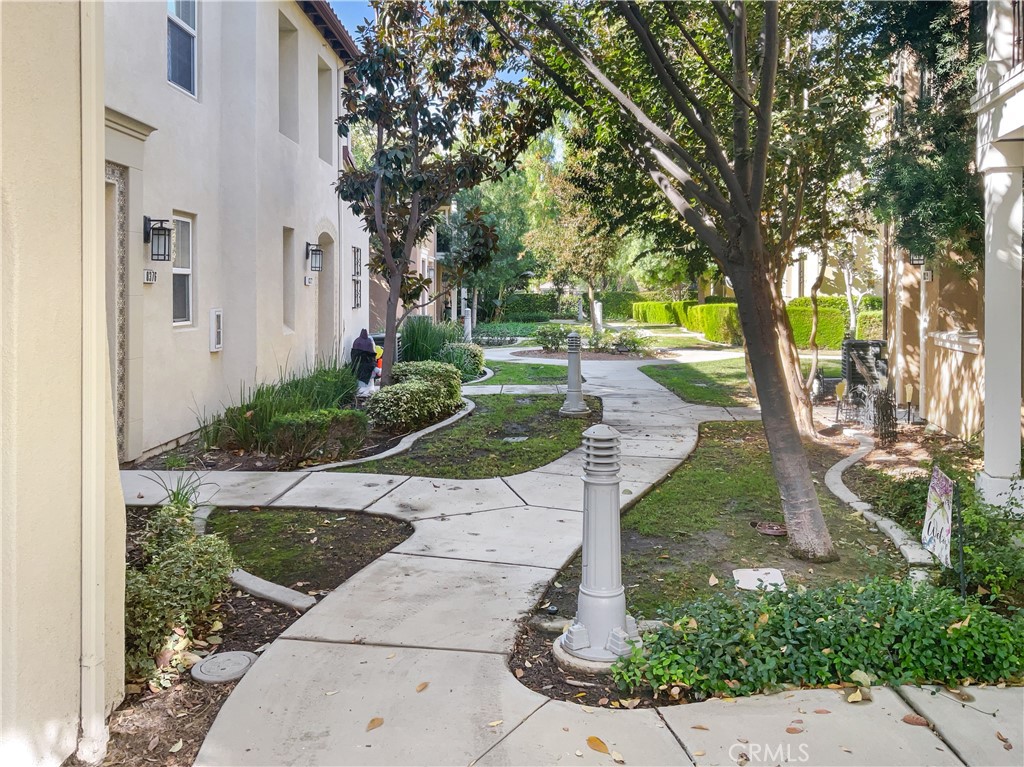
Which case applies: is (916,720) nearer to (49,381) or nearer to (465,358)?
(49,381)

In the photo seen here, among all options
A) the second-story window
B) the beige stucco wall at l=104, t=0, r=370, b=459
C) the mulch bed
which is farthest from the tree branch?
the second-story window

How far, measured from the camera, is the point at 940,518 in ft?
14.2

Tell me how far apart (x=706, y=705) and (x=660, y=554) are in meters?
2.22

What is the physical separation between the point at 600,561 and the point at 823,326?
880 inches

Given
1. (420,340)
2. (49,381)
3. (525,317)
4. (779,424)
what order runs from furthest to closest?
1. (525,317)
2. (420,340)
3. (779,424)
4. (49,381)

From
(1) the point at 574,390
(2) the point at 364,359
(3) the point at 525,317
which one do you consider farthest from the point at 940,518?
(3) the point at 525,317

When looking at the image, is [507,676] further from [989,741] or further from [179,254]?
[179,254]

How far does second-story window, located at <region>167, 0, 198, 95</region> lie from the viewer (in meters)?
8.82

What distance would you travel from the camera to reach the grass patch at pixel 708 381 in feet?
44.3

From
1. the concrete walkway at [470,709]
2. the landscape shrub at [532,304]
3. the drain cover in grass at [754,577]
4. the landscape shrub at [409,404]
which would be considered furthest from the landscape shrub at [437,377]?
the landscape shrub at [532,304]

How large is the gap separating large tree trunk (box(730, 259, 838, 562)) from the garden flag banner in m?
0.99

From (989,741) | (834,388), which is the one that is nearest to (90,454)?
(989,741)

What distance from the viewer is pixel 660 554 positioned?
557 centimetres

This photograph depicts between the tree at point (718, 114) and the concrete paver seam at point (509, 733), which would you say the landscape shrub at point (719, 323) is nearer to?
the tree at point (718, 114)
